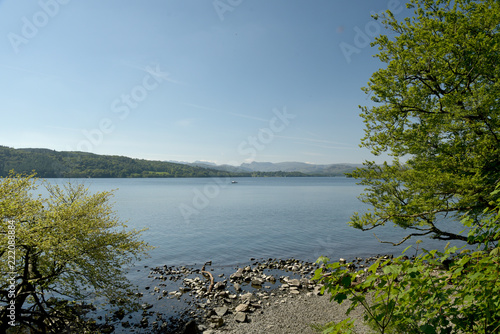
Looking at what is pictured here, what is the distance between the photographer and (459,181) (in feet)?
34.3

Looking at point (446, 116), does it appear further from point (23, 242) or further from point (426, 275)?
point (23, 242)

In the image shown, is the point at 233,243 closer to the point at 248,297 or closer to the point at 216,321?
the point at 248,297

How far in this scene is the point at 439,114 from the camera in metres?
11.5

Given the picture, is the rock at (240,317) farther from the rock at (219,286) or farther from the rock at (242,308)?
the rock at (219,286)

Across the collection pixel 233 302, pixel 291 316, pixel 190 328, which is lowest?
pixel 233 302

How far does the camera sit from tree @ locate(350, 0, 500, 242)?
1071cm

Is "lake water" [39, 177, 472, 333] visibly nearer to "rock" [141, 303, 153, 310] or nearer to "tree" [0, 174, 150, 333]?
"rock" [141, 303, 153, 310]

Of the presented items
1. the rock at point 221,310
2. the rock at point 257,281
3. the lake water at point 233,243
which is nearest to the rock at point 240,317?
the rock at point 221,310

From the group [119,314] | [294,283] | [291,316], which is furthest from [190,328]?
[294,283]

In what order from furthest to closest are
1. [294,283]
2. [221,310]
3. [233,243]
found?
1. [233,243]
2. [294,283]
3. [221,310]

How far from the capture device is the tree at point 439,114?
10.7 metres

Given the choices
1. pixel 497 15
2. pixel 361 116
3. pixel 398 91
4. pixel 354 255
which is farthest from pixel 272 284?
pixel 497 15

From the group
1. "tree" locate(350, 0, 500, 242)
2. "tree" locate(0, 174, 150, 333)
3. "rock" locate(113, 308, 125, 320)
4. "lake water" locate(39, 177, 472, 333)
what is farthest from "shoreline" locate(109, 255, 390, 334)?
"tree" locate(350, 0, 500, 242)

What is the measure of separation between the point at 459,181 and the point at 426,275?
28.3ft
